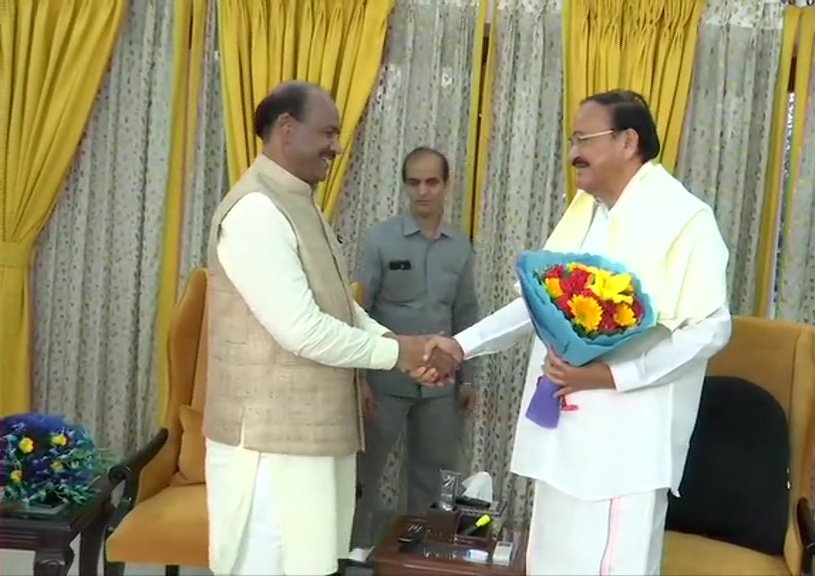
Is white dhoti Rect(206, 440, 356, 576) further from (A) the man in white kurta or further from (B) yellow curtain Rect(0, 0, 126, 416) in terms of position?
(B) yellow curtain Rect(0, 0, 126, 416)

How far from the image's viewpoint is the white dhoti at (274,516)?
2006mm

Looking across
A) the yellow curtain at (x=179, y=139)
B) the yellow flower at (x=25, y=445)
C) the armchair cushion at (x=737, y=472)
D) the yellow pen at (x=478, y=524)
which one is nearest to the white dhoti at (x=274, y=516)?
the yellow pen at (x=478, y=524)

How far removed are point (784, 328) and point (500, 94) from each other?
4.73ft

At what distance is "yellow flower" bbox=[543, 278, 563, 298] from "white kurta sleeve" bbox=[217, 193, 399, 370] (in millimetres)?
481

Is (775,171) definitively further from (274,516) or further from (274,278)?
(274,516)

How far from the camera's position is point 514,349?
11.9 ft

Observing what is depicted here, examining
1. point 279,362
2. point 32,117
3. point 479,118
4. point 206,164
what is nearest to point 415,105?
point 479,118

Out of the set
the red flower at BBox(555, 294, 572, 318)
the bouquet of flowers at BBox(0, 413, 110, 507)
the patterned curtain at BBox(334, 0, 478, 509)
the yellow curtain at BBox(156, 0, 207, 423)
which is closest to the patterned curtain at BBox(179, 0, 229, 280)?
the yellow curtain at BBox(156, 0, 207, 423)

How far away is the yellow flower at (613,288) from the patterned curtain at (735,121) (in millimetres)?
1770

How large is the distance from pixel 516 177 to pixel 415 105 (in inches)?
19.6

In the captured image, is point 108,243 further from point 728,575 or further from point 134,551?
point 728,575

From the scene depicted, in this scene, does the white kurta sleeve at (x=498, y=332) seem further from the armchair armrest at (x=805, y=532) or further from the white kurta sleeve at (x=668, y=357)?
the armchair armrest at (x=805, y=532)

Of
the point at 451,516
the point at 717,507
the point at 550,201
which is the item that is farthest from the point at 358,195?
the point at 717,507

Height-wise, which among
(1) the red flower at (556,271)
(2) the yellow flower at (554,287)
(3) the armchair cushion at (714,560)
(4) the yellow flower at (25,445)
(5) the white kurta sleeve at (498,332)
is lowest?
(3) the armchair cushion at (714,560)
